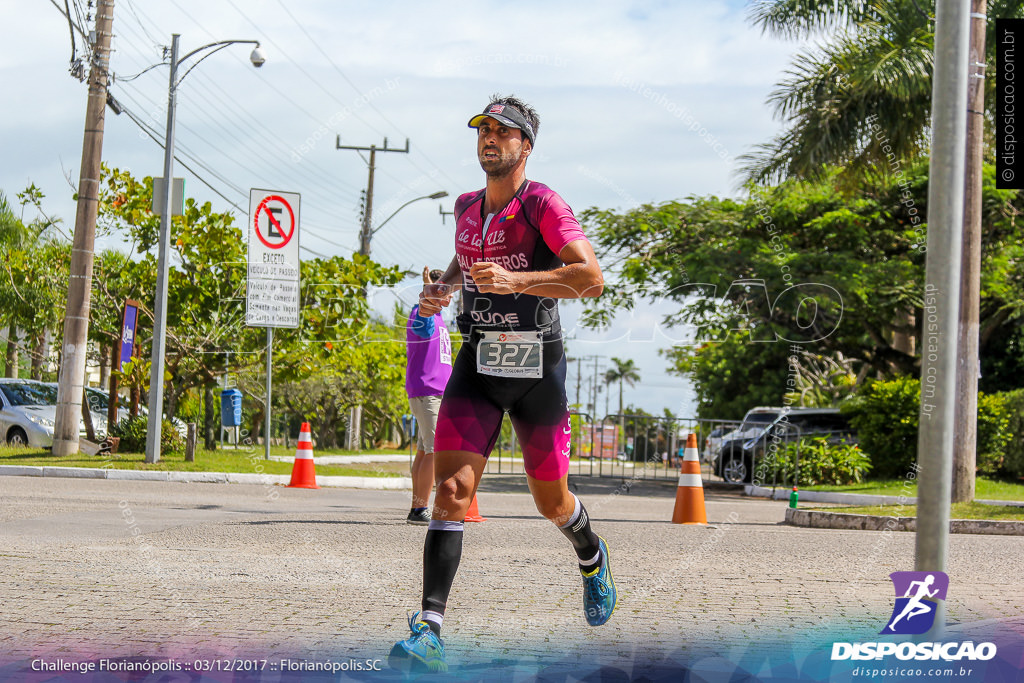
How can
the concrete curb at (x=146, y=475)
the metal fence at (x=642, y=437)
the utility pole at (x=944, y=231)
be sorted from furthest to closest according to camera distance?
the metal fence at (x=642, y=437)
the concrete curb at (x=146, y=475)
the utility pole at (x=944, y=231)

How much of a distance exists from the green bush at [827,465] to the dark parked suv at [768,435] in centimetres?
49

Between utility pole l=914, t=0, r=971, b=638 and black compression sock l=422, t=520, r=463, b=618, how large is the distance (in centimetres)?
167

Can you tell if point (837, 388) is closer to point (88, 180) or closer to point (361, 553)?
point (88, 180)

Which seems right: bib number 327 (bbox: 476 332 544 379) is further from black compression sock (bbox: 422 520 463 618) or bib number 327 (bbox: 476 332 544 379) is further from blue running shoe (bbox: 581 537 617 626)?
blue running shoe (bbox: 581 537 617 626)

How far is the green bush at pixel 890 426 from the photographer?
1731 centimetres

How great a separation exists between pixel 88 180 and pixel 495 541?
38.8ft

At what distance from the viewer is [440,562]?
152 inches

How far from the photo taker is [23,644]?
391 cm

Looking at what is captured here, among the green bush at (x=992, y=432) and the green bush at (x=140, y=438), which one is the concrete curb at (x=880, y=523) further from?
the green bush at (x=140, y=438)

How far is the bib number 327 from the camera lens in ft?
13.2

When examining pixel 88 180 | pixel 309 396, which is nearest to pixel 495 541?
pixel 88 180

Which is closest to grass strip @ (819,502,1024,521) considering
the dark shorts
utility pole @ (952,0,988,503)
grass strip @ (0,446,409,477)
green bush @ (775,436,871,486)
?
utility pole @ (952,0,988,503)

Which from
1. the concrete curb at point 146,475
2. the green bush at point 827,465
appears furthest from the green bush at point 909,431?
the concrete curb at point 146,475

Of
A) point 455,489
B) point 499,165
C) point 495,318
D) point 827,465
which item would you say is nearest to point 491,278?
point 495,318
